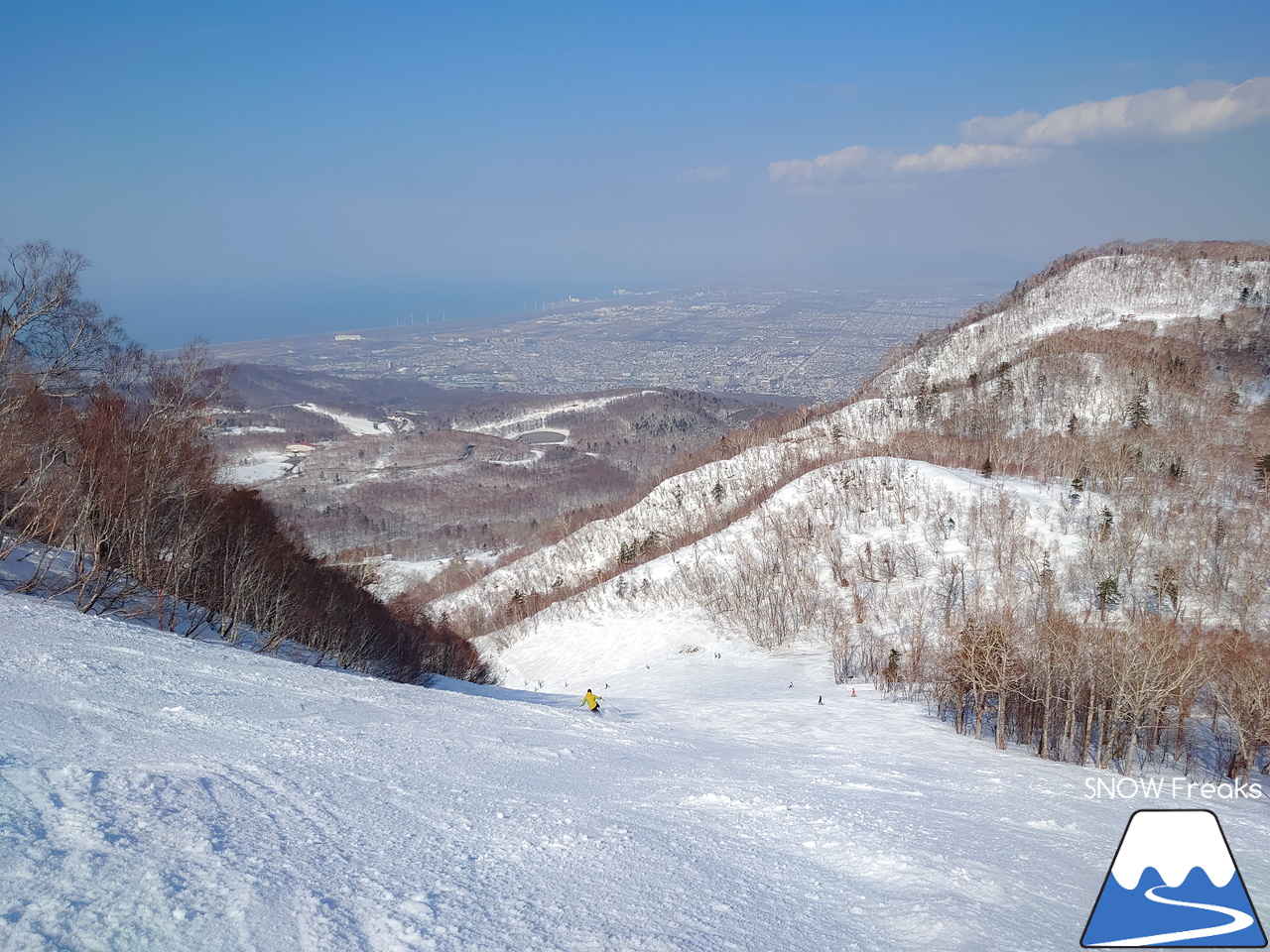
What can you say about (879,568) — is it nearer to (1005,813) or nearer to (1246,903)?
(1005,813)

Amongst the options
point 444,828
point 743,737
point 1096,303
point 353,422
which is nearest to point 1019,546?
point 743,737

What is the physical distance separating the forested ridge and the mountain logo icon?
2018cm

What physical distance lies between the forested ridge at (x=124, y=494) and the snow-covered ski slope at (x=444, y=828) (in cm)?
465

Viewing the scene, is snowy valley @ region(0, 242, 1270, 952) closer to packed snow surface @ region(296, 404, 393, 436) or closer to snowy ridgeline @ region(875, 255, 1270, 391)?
snowy ridgeline @ region(875, 255, 1270, 391)

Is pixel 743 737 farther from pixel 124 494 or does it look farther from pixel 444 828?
pixel 124 494

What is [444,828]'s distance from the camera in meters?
8.81

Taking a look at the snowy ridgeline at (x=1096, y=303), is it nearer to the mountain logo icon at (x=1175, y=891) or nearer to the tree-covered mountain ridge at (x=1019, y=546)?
the tree-covered mountain ridge at (x=1019, y=546)

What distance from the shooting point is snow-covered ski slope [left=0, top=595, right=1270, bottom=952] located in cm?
625

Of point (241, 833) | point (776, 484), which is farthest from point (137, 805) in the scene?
point (776, 484)

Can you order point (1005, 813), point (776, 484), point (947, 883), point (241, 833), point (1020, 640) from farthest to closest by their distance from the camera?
1. point (776, 484)
2. point (1020, 640)
3. point (1005, 813)
4. point (947, 883)
5. point (241, 833)

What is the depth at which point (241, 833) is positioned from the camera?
7367mm

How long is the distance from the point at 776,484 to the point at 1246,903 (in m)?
53.4

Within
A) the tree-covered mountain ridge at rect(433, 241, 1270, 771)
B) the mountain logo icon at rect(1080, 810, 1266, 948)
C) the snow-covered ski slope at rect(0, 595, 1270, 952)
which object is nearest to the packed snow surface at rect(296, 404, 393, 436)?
the tree-covered mountain ridge at rect(433, 241, 1270, 771)

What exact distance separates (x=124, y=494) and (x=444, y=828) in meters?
16.5
